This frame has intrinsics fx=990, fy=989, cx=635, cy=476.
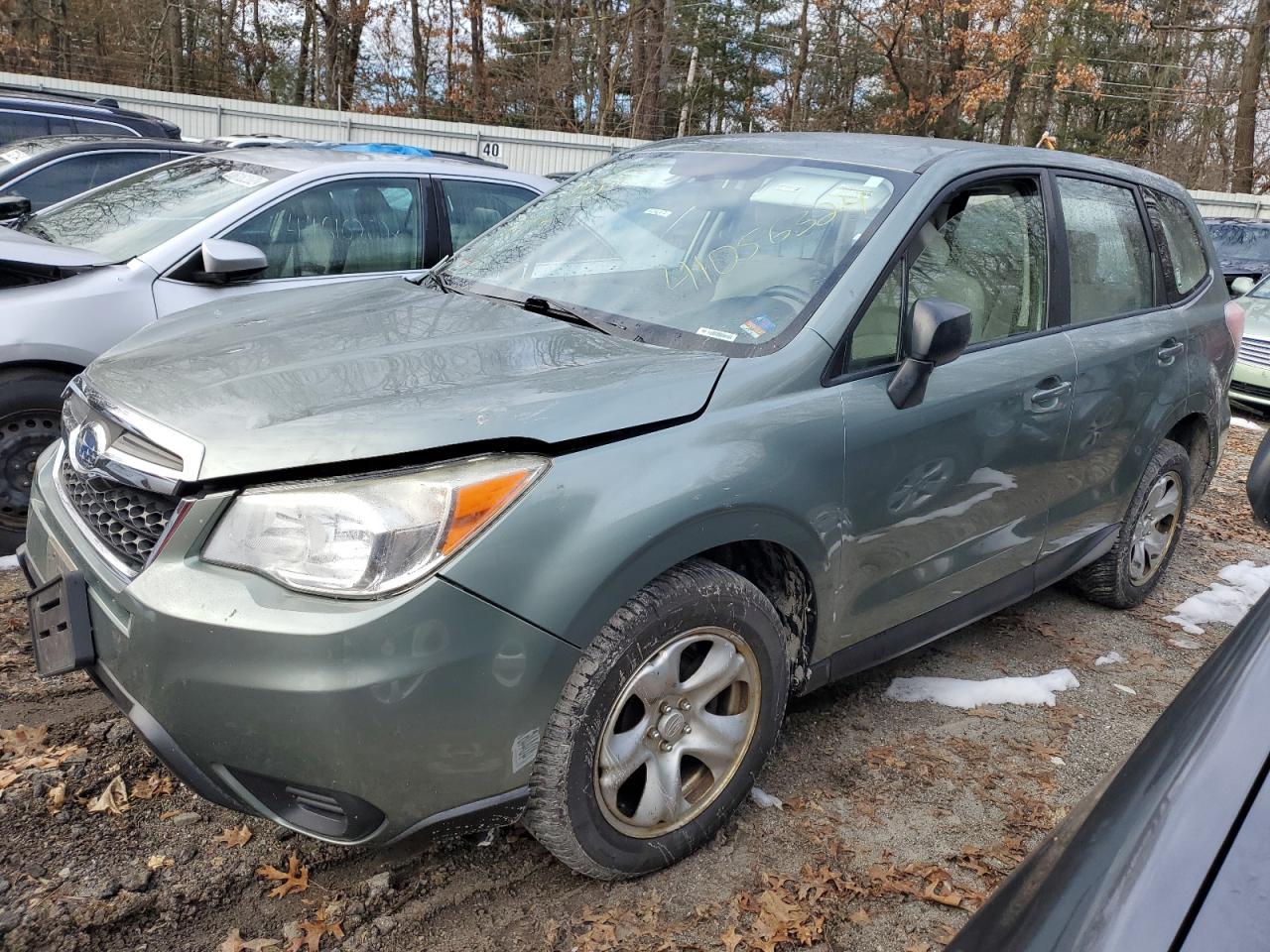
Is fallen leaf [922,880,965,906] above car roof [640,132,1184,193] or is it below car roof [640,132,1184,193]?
below

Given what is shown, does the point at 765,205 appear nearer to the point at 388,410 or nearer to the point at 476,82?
the point at 388,410

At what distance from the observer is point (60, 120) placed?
9.71 m

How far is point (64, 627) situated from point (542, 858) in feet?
4.07

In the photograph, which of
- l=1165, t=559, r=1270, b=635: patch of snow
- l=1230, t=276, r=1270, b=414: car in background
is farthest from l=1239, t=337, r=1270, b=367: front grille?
l=1165, t=559, r=1270, b=635: patch of snow

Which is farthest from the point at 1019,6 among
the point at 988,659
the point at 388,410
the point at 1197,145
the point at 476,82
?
the point at 388,410

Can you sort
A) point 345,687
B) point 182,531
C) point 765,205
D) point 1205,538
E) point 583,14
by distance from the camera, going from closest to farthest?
point 345,687 < point 182,531 < point 765,205 < point 1205,538 < point 583,14

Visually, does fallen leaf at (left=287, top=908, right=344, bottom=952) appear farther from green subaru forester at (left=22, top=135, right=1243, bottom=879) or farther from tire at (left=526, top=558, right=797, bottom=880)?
tire at (left=526, top=558, right=797, bottom=880)

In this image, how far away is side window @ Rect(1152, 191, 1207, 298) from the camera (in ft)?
13.3

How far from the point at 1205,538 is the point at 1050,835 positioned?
5025 mm

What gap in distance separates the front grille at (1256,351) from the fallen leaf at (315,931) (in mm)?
9618

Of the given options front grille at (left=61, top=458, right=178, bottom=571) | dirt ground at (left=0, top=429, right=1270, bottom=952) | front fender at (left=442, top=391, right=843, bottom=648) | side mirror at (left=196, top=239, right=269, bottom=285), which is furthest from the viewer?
side mirror at (left=196, top=239, right=269, bottom=285)

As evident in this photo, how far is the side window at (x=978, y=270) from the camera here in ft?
8.88

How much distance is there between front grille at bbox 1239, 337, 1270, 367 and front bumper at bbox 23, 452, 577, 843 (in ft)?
30.8

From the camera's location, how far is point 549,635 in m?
1.98
